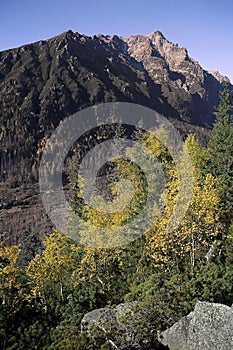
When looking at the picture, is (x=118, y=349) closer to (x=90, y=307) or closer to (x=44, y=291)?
(x=90, y=307)

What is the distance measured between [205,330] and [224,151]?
28.3 meters

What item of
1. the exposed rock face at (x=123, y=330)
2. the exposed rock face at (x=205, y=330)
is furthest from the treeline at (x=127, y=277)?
the exposed rock face at (x=205, y=330)

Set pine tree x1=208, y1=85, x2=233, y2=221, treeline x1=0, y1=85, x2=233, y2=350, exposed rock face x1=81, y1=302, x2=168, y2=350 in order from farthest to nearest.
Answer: pine tree x1=208, y1=85, x2=233, y2=221
treeline x1=0, y1=85, x2=233, y2=350
exposed rock face x1=81, y1=302, x2=168, y2=350

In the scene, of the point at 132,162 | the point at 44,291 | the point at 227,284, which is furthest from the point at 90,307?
the point at 132,162

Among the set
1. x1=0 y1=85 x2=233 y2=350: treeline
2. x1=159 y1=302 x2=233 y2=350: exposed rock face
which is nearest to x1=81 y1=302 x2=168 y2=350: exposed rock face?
x1=0 y1=85 x2=233 y2=350: treeline

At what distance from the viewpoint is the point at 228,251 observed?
21625 millimetres

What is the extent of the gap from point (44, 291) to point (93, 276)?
378 cm

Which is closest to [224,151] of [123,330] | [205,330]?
[123,330]

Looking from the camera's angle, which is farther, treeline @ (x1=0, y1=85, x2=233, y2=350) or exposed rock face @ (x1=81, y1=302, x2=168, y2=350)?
treeline @ (x1=0, y1=85, x2=233, y2=350)

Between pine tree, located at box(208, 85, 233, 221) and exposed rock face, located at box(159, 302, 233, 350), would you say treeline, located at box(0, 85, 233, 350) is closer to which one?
exposed rock face, located at box(159, 302, 233, 350)

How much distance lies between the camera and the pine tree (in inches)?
1306

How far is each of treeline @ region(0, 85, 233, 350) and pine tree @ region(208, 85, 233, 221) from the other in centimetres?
333

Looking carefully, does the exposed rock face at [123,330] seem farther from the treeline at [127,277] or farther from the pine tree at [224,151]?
the pine tree at [224,151]

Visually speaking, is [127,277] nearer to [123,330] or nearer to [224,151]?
[123,330]
